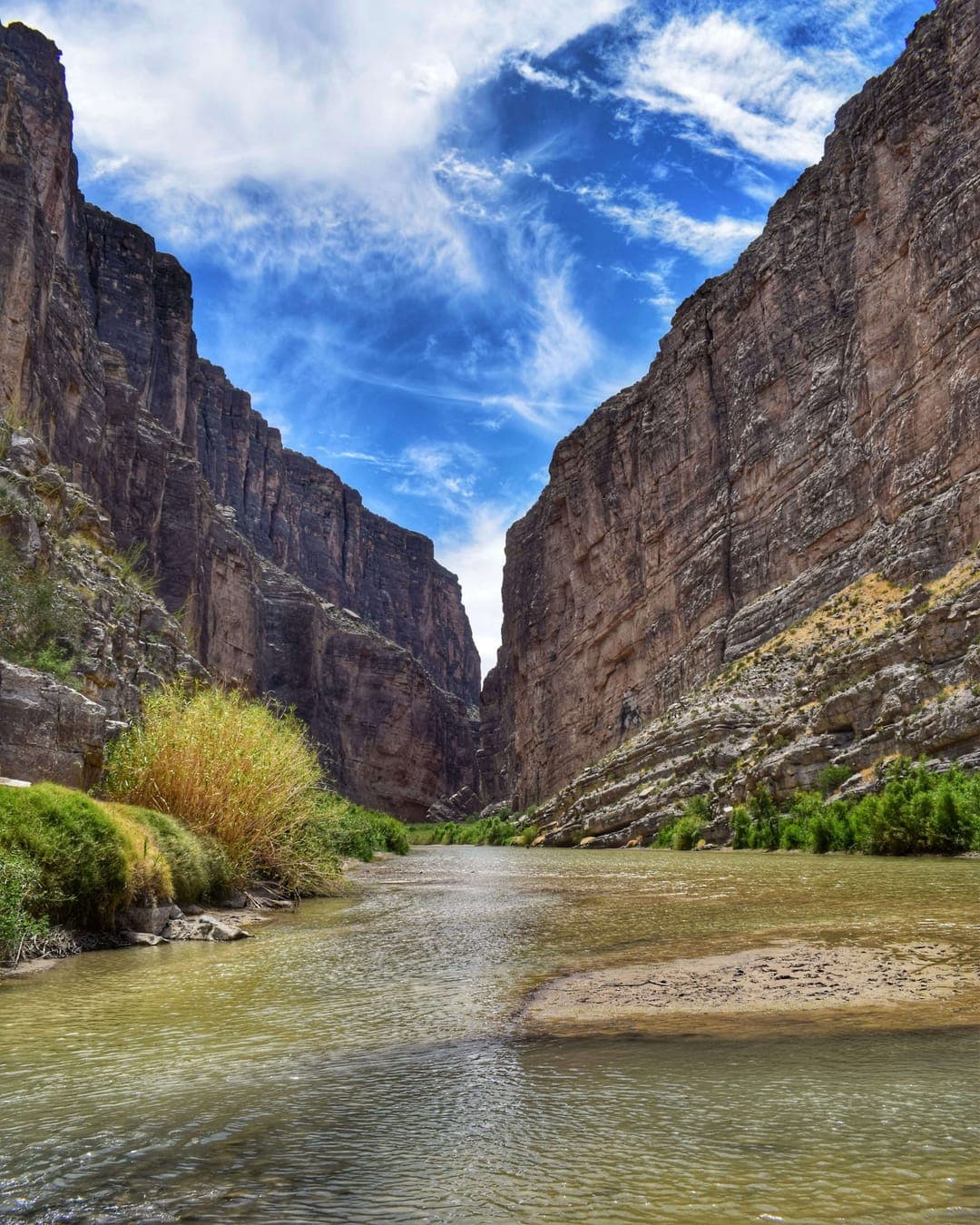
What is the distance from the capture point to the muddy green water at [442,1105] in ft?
9.00

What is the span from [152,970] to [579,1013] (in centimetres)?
397

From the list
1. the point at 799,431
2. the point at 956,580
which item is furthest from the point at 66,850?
the point at 799,431

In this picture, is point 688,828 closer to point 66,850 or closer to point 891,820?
point 891,820

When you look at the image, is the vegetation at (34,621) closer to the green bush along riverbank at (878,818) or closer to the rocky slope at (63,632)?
the rocky slope at (63,632)

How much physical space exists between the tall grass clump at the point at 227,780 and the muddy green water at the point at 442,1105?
5.54m

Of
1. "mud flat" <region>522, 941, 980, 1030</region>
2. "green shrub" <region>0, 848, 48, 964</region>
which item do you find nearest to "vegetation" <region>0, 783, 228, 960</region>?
"green shrub" <region>0, 848, 48, 964</region>

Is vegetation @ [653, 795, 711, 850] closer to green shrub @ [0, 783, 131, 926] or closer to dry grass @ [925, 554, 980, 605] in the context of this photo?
dry grass @ [925, 554, 980, 605]

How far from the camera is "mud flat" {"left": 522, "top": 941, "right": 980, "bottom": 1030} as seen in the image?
5469 millimetres

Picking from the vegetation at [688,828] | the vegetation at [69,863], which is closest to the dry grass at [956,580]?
the vegetation at [688,828]

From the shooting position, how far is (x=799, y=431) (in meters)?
55.8

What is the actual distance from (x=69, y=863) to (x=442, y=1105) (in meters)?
6.08

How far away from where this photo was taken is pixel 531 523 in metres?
108

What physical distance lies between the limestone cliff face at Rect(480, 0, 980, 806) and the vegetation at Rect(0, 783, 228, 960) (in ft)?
122

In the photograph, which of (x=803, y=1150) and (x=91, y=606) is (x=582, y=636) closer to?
(x=91, y=606)
